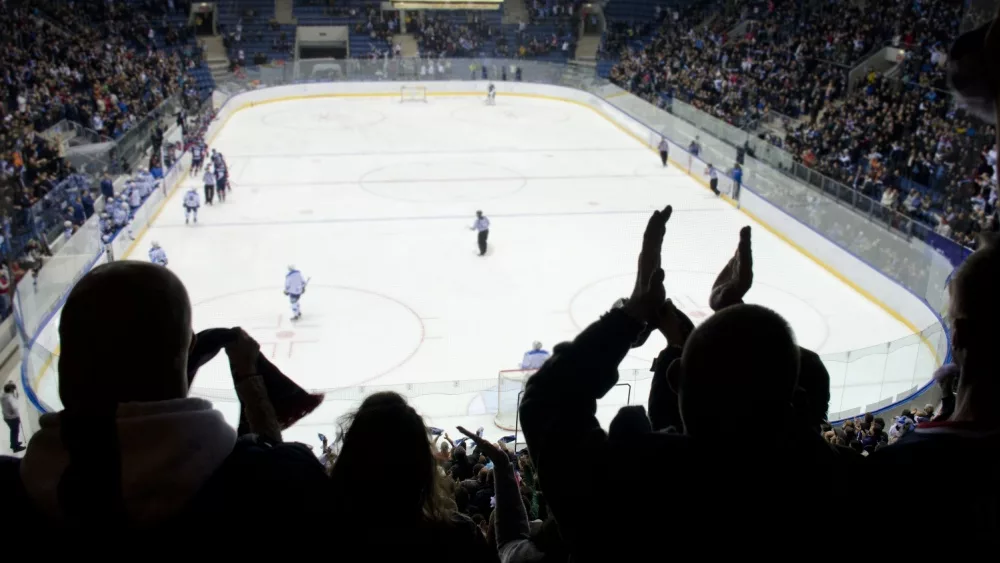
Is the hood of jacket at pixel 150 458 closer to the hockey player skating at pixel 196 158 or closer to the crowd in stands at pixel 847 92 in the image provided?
the crowd in stands at pixel 847 92

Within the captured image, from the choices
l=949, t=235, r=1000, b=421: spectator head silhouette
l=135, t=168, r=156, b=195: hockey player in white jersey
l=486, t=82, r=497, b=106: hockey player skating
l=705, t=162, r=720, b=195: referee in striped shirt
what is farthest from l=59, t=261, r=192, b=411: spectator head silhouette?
l=486, t=82, r=497, b=106: hockey player skating

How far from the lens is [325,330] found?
10992mm

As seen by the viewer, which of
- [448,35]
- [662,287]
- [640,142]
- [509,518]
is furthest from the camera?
[448,35]

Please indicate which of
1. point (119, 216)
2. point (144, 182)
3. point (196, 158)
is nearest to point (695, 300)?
point (119, 216)

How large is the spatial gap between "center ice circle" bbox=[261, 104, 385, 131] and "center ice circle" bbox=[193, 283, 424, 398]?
46.5ft

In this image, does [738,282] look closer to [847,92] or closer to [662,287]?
[662,287]

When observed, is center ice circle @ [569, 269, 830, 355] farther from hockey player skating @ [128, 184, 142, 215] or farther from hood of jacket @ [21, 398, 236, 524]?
hood of jacket @ [21, 398, 236, 524]

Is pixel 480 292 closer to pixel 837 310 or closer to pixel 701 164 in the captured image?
pixel 837 310

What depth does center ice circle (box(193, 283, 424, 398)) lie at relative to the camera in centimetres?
984

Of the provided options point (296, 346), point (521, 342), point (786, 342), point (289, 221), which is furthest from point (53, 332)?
point (786, 342)

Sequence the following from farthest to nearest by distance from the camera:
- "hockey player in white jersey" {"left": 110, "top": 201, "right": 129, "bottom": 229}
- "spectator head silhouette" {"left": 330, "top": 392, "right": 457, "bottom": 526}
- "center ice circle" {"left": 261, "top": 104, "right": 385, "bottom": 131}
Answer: "center ice circle" {"left": 261, "top": 104, "right": 385, "bottom": 131}, "hockey player in white jersey" {"left": 110, "top": 201, "right": 129, "bottom": 229}, "spectator head silhouette" {"left": 330, "top": 392, "right": 457, "bottom": 526}

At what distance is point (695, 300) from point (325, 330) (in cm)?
527

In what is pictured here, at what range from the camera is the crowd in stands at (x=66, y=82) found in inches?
538

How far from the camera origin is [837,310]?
12.0 m
